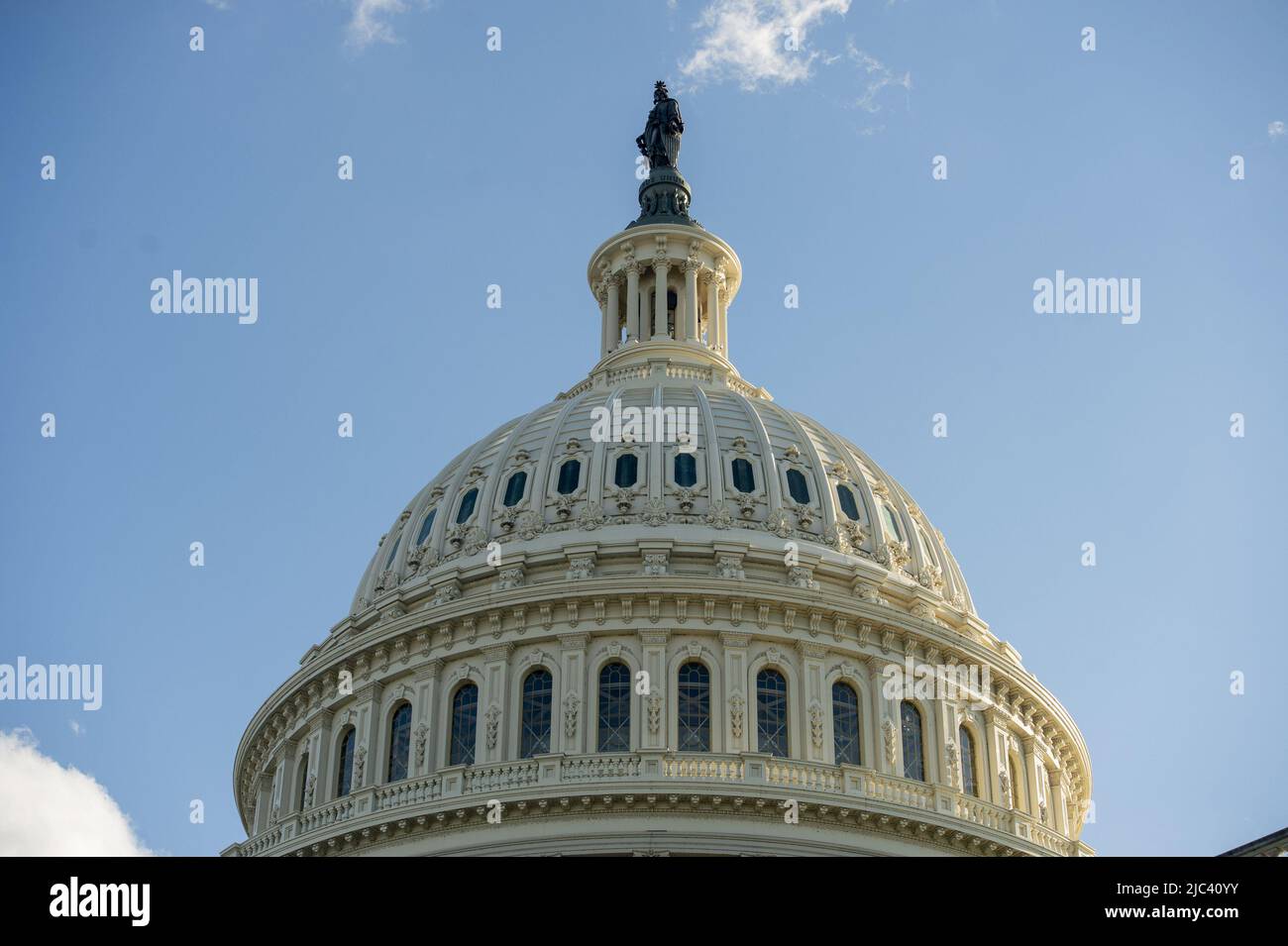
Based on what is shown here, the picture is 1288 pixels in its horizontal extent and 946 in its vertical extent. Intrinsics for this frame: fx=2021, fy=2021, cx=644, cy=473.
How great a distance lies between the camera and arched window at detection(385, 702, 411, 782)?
197 ft

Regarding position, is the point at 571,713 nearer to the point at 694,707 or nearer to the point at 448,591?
the point at 694,707

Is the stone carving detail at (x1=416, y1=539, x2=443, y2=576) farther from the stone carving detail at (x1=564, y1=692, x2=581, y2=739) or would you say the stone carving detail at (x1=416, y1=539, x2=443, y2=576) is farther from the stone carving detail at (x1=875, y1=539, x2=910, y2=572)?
the stone carving detail at (x1=875, y1=539, x2=910, y2=572)

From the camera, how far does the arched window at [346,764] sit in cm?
6125

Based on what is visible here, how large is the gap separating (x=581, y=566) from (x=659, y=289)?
2077 centimetres

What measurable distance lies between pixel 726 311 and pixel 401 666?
2739 centimetres

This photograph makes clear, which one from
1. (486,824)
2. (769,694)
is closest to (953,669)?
(769,694)

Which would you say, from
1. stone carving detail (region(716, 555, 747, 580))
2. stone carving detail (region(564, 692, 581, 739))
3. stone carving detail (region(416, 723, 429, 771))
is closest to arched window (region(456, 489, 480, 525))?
stone carving detail (region(416, 723, 429, 771))

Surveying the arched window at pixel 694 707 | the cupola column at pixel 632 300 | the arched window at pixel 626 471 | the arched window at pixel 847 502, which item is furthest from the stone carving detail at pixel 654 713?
the cupola column at pixel 632 300

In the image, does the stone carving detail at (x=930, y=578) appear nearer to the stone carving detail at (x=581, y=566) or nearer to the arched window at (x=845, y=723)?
the arched window at (x=845, y=723)

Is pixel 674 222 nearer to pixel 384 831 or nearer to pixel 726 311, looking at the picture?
pixel 726 311

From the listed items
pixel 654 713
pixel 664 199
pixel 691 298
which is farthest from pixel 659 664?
pixel 664 199

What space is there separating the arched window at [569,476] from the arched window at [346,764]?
1037 centimetres

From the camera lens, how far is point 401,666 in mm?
61562

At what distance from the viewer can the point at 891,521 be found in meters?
68.4
